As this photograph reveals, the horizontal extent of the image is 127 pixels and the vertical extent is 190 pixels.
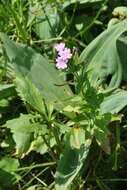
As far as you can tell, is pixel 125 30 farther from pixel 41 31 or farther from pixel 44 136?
pixel 44 136

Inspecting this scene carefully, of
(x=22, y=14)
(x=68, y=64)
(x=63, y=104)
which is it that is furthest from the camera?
(x=22, y=14)

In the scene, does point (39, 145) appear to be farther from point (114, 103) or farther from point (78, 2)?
point (78, 2)

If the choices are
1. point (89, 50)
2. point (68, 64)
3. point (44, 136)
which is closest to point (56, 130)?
point (44, 136)

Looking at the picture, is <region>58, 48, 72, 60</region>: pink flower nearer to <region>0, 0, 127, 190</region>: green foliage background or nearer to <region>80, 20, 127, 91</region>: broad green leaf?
<region>0, 0, 127, 190</region>: green foliage background

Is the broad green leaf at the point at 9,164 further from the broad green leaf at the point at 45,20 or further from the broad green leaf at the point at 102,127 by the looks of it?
the broad green leaf at the point at 45,20

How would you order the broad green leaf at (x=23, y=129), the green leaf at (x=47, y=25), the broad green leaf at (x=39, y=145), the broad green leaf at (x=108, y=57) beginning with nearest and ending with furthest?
the broad green leaf at (x=23, y=129) < the broad green leaf at (x=39, y=145) < the broad green leaf at (x=108, y=57) < the green leaf at (x=47, y=25)

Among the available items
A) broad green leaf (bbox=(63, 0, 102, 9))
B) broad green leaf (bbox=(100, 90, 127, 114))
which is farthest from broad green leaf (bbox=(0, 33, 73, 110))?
broad green leaf (bbox=(63, 0, 102, 9))

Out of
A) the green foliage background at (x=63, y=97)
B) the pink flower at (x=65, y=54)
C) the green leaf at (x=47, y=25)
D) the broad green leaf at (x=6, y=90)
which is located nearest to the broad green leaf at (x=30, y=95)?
the green foliage background at (x=63, y=97)
